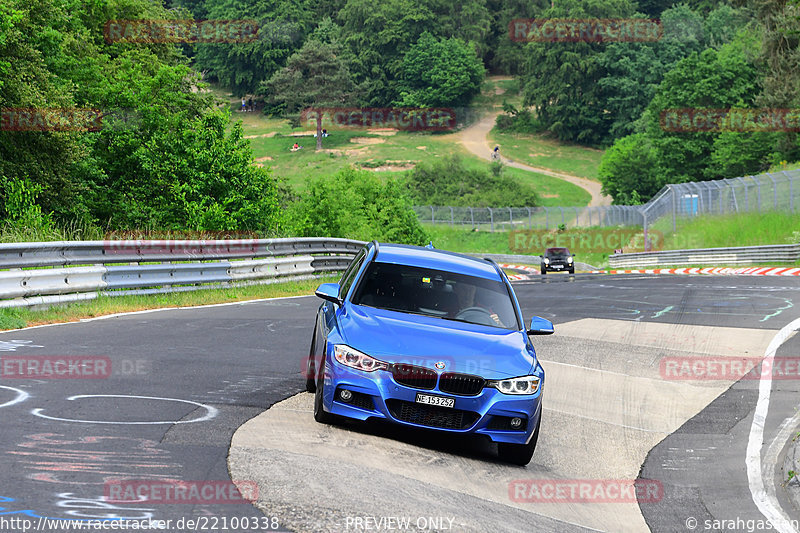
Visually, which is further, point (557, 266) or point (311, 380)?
point (557, 266)

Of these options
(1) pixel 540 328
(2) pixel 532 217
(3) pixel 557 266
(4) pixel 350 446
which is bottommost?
(2) pixel 532 217

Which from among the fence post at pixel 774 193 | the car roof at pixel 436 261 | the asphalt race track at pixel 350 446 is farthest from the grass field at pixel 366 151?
the car roof at pixel 436 261

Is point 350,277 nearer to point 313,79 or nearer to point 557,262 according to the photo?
point 557,262

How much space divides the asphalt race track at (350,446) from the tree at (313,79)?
137 m

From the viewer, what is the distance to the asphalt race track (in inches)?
234

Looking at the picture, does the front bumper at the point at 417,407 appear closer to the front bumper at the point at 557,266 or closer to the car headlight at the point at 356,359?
the car headlight at the point at 356,359

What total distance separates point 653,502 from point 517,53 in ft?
570

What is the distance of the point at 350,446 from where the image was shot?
7.54 m

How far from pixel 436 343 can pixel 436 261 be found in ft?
5.99

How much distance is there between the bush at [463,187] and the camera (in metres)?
106

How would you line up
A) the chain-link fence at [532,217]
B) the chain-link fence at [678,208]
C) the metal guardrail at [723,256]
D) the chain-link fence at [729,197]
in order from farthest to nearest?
1. the chain-link fence at [532,217]
2. the chain-link fence at [678,208]
3. the chain-link fence at [729,197]
4. the metal guardrail at [723,256]

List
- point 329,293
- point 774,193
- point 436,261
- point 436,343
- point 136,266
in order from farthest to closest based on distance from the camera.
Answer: point 774,193 → point 136,266 → point 436,261 → point 329,293 → point 436,343

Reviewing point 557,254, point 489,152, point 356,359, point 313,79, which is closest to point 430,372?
point 356,359

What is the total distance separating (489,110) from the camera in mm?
162000
